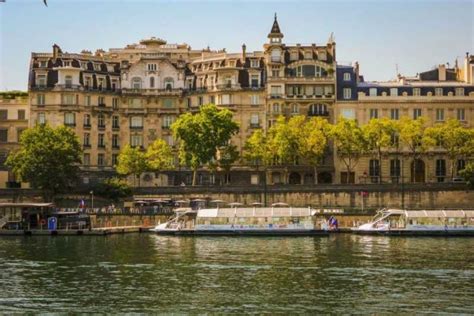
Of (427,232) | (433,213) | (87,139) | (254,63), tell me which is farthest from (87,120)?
(427,232)

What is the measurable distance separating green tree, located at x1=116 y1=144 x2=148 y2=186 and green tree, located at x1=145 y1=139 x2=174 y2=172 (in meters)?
0.99

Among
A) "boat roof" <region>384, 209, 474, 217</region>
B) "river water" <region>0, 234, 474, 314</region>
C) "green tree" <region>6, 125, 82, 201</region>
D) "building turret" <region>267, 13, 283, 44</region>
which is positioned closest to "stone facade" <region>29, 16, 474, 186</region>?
"building turret" <region>267, 13, 283, 44</region>

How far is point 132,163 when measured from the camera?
12706cm

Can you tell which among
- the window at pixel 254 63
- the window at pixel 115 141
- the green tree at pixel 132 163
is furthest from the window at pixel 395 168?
the window at pixel 115 141

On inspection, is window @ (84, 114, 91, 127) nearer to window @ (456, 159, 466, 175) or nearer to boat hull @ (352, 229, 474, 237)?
window @ (456, 159, 466, 175)

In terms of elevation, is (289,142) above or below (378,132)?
below

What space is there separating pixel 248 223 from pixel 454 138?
A: 33.0 metres

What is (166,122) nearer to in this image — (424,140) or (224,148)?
(224,148)

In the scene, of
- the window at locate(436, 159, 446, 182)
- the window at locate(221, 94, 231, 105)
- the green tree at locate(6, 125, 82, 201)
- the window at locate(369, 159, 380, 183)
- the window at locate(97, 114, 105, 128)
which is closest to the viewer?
the green tree at locate(6, 125, 82, 201)

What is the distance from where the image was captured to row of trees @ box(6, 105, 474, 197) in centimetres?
12338

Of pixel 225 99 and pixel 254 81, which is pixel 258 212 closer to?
pixel 225 99

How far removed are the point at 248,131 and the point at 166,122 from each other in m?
12.4

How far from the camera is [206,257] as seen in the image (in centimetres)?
7731

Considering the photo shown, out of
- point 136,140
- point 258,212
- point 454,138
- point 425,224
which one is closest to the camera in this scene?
point 425,224
